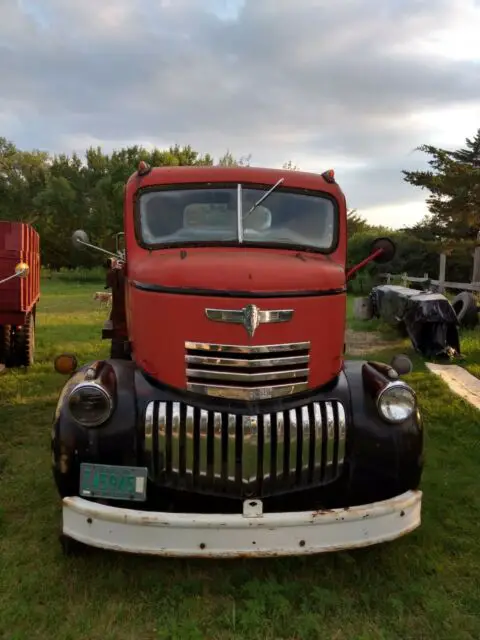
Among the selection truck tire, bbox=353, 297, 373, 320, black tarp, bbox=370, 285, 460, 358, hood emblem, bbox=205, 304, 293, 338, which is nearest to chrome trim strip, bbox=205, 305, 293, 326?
hood emblem, bbox=205, 304, 293, 338

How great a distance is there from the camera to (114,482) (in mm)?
3092

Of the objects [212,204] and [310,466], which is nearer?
[310,466]

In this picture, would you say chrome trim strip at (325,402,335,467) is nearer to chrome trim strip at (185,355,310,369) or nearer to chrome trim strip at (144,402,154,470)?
chrome trim strip at (185,355,310,369)

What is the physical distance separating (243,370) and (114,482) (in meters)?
0.89

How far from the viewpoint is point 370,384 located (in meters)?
3.53

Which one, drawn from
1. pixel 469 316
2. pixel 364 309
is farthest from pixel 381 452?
pixel 364 309

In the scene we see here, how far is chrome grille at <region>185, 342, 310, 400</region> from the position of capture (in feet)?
10.6

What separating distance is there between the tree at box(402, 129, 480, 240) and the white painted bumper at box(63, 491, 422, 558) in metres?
12.9

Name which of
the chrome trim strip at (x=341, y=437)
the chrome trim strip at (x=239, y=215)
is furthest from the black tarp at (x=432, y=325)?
the chrome trim strip at (x=341, y=437)

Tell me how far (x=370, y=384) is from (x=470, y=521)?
137 cm

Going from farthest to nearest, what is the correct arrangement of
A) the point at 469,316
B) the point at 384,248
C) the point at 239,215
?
the point at 469,316 → the point at 384,248 → the point at 239,215

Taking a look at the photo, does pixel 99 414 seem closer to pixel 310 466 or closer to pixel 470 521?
pixel 310 466

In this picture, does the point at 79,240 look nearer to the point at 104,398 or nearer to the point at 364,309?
the point at 104,398

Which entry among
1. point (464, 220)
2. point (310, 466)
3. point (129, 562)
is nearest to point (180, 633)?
point (129, 562)
